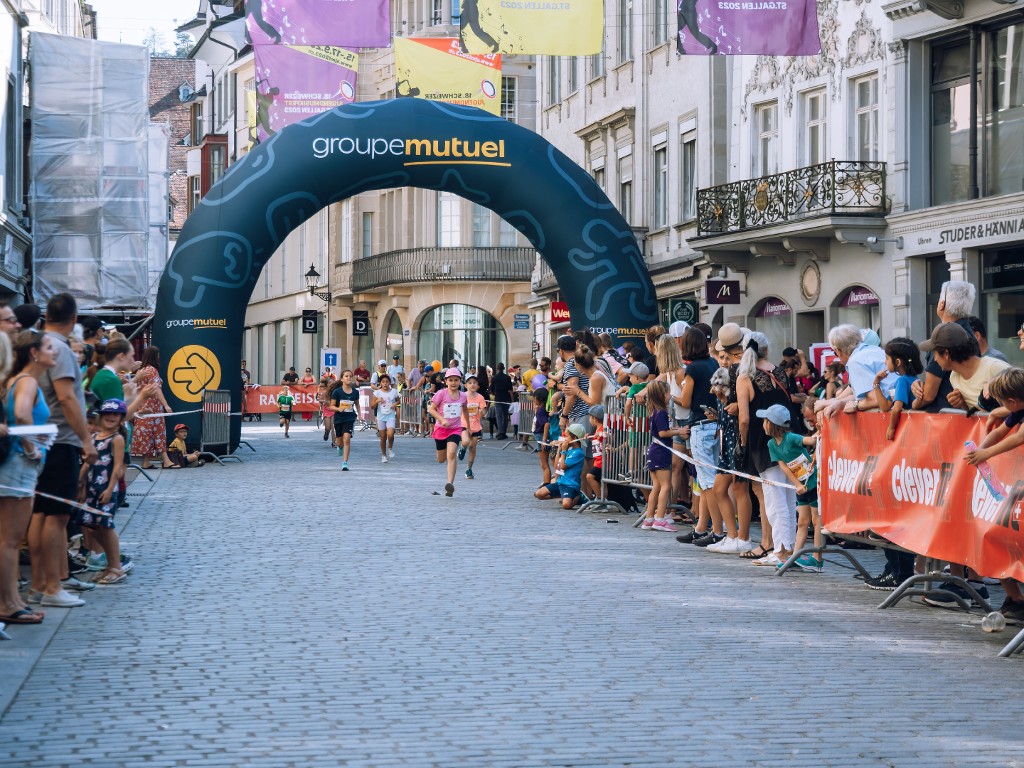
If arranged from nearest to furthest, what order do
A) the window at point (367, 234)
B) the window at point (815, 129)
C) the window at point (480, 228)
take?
the window at point (815, 129)
the window at point (480, 228)
the window at point (367, 234)

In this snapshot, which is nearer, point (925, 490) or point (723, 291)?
point (925, 490)

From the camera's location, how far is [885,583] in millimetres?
11555

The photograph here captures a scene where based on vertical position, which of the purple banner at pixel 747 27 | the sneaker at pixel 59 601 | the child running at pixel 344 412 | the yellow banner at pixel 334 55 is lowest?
the sneaker at pixel 59 601

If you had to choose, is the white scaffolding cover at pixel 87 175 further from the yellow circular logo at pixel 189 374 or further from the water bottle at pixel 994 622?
the water bottle at pixel 994 622

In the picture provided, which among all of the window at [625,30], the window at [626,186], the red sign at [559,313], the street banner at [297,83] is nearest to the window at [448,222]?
the window at [626,186]

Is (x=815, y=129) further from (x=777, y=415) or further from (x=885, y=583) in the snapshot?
(x=885, y=583)

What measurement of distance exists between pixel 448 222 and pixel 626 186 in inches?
818

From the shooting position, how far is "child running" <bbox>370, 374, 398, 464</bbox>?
2692 cm

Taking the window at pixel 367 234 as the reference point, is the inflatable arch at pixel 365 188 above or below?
below

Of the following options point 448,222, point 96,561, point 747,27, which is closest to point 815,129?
point 747,27

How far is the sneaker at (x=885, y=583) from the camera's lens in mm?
11477

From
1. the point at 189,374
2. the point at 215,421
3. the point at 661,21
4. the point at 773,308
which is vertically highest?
the point at 661,21

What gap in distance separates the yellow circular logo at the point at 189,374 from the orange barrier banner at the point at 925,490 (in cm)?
1553

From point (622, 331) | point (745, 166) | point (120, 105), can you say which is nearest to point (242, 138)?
point (120, 105)
